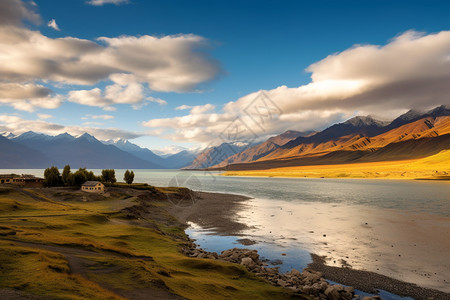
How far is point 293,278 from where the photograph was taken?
29.9 metres

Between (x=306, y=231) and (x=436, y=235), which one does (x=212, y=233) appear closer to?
(x=306, y=231)

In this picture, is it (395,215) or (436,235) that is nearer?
(436,235)

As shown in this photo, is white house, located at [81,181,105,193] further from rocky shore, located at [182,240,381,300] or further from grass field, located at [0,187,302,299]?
rocky shore, located at [182,240,381,300]

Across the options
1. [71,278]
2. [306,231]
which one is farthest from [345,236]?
[71,278]

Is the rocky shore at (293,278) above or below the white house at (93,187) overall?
below

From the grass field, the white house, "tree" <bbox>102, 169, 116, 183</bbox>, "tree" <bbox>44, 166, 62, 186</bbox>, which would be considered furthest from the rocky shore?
"tree" <bbox>102, 169, 116, 183</bbox>

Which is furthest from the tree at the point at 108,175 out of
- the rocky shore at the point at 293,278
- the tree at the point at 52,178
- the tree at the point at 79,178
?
the rocky shore at the point at 293,278

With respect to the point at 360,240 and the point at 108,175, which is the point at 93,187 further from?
the point at 360,240

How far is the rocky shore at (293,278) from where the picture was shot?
26344mm

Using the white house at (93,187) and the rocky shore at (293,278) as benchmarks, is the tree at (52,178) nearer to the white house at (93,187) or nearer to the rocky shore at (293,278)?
the white house at (93,187)

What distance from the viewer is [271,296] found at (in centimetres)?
2523

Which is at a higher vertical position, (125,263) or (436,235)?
(125,263)

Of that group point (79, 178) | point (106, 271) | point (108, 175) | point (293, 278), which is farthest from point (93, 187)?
point (293, 278)

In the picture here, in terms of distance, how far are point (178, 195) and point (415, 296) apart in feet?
331
